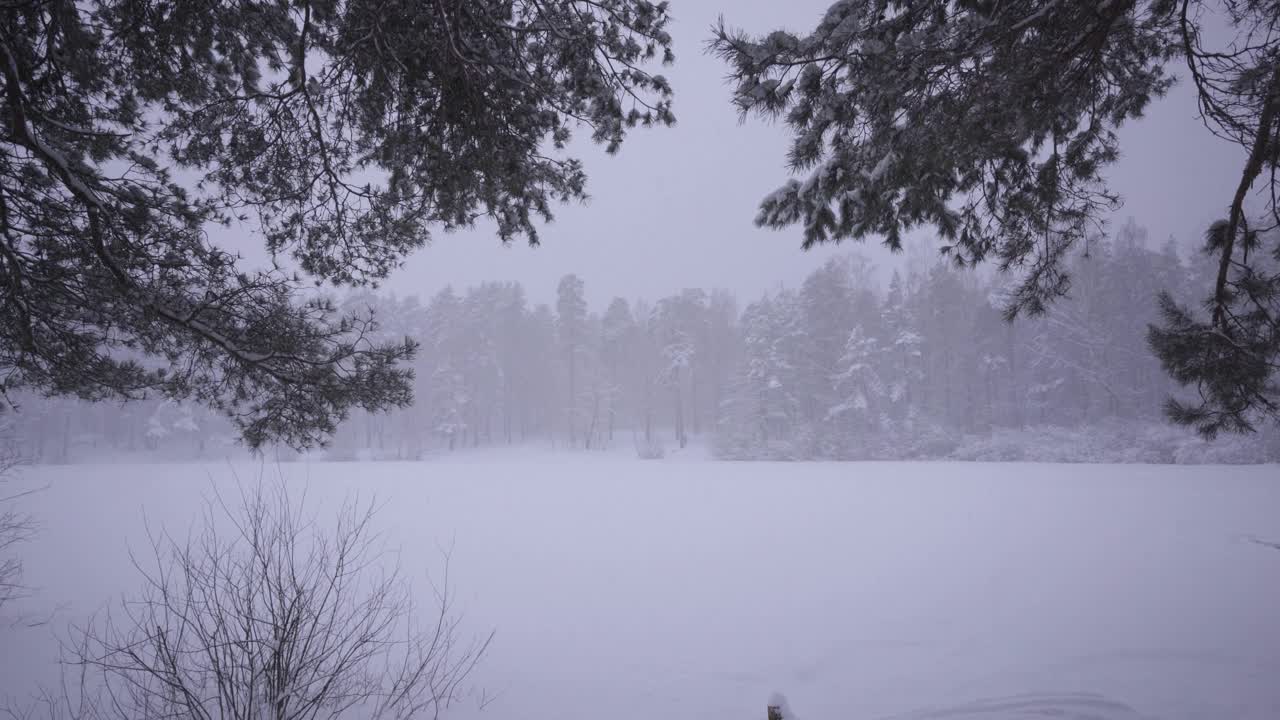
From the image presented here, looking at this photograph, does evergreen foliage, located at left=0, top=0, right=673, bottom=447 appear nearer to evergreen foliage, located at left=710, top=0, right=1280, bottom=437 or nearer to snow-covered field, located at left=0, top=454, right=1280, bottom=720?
evergreen foliage, located at left=710, top=0, right=1280, bottom=437

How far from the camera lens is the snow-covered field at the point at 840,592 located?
5102 mm

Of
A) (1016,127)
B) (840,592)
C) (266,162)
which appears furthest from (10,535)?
(1016,127)

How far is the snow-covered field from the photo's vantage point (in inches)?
201

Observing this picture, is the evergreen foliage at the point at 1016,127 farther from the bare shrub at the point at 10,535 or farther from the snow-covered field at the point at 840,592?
the bare shrub at the point at 10,535

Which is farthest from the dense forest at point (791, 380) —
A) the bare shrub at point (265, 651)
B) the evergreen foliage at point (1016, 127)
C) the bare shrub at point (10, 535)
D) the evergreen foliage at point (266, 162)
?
the evergreen foliage at point (1016, 127)

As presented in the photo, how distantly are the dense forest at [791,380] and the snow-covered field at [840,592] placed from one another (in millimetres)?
10749

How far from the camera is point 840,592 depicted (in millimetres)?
A: 7891

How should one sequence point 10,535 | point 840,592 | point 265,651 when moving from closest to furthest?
1. point 265,651
2. point 840,592
3. point 10,535

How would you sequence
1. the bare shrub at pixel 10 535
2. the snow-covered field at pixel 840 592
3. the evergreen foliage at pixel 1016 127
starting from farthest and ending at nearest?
the bare shrub at pixel 10 535, the snow-covered field at pixel 840 592, the evergreen foliage at pixel 1016 127

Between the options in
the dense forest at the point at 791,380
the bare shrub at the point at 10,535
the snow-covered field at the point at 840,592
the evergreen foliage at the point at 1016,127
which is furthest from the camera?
the dense forest at the point at 791,380

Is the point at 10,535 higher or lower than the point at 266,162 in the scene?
lower

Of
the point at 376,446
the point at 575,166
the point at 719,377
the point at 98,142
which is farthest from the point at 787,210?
the point at 376,446

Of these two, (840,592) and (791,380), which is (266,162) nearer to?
(840,592)

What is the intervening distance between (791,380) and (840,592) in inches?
937
